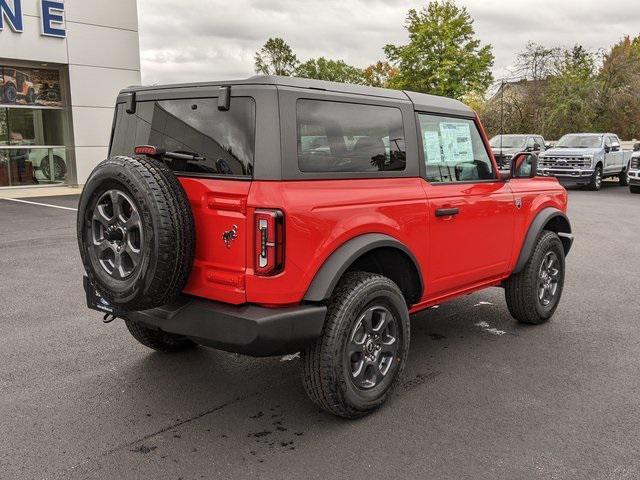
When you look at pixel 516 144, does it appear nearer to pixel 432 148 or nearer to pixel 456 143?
pixel 456 143

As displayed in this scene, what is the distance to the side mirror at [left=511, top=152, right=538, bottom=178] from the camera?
4.81m

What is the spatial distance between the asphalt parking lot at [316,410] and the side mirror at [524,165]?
51.4 inches

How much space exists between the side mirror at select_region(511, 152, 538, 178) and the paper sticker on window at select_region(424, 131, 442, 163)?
0.92 m

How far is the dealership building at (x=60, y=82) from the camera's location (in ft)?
55.1

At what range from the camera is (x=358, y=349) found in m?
3.43

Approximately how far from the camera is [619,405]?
3.63 metres

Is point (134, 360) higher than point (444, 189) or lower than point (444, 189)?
lower

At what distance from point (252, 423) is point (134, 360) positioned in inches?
52.9

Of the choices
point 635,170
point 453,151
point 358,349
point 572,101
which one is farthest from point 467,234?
point 572,101

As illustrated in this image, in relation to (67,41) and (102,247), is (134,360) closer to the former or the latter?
(102,247)

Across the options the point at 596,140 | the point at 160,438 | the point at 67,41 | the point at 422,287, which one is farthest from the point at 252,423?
the point at 596,140

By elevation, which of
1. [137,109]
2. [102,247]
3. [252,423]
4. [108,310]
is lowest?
[252,423]

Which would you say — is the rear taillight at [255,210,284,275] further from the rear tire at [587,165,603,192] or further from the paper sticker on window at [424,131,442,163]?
the rear tire at [587,165,603,192]

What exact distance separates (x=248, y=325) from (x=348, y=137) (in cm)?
126
